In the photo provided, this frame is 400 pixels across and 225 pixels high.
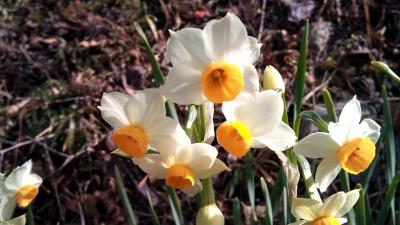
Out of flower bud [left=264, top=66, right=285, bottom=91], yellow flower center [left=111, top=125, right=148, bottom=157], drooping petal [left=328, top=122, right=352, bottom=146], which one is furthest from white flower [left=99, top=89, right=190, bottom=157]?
drooping petal [left=328, top=122, right=352, bottom=146]

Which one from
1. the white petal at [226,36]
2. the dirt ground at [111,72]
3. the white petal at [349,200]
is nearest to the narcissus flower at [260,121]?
the white petal at [226,36]

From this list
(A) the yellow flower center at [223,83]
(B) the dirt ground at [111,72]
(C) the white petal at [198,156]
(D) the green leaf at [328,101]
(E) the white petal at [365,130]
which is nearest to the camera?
(A) the yellow flower center at [223,83]

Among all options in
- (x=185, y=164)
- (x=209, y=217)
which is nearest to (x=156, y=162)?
(x=185, y=164)

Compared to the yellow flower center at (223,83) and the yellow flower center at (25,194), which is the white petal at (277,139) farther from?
the yellow flower center at (25,194)

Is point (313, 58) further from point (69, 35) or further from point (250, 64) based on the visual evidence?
point (250, 64)

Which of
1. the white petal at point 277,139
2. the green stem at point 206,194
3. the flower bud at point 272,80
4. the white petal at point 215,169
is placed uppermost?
the flower bud at point 272,80

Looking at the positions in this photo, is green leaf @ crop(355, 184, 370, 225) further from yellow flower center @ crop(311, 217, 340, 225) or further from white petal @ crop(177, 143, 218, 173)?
white petal @ crop(177, 143, 218, 173)

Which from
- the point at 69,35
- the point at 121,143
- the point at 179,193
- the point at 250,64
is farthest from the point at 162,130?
the point at 69,35
